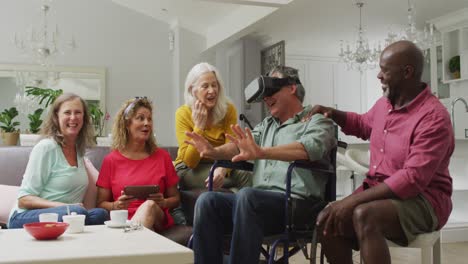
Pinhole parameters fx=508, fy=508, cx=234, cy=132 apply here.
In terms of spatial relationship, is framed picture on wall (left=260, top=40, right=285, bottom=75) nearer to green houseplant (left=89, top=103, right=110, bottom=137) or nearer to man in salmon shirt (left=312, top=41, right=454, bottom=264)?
green houseplant (left=89, top=103, right=110, bottom=137)

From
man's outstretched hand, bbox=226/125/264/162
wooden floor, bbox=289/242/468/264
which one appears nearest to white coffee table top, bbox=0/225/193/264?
man's outstretched hand, bbox=226/125/264/162

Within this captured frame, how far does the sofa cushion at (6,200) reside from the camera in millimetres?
2680

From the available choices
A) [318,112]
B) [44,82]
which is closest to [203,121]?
[318,112]

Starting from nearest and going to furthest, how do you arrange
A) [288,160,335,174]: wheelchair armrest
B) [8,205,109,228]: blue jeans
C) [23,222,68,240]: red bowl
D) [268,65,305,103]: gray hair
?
[23,222,68,240]: red bowl
[288,160,335,174]: wheelchair armrest
[8,205,109,228]: blue jeans
[268,65,305,103]: gray hair

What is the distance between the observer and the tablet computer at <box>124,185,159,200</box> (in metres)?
2.33

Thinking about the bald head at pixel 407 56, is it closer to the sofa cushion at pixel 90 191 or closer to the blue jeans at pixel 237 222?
the blue jeans at pixel 237 222

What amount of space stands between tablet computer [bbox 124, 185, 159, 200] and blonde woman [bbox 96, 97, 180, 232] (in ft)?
0.12

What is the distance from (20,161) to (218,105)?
3.93 ft

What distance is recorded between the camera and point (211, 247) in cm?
203

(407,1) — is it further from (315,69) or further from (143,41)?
(143,41)

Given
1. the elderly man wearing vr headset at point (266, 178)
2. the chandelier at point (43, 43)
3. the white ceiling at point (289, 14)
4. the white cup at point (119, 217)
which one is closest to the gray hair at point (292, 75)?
the elderly man wearing vr headset at point (266, 178)

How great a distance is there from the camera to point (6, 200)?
8.86 ft

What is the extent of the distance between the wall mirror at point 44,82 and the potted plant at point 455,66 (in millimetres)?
4906

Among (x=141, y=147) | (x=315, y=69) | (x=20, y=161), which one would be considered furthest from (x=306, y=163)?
(x=315, y=69)
